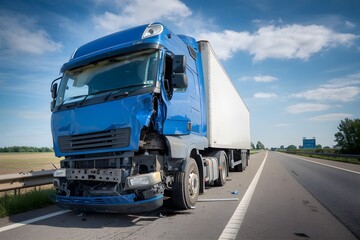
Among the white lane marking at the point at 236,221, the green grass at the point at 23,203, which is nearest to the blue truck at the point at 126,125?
the white lane marking at the point at 236,221

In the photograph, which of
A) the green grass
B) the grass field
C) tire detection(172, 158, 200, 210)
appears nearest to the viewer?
tire detection(172, 158, 200, 210)

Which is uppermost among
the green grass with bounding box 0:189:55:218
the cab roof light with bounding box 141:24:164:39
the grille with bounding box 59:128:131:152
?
the cab roof light with bounding box 141:24:164:39

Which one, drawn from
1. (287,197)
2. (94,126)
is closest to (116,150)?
(94,126)

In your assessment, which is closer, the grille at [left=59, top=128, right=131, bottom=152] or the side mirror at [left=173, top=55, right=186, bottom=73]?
Answer: the grille at [left=59, top=128, right=131, bottom=152]

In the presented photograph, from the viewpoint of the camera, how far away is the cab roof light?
17.5 feet

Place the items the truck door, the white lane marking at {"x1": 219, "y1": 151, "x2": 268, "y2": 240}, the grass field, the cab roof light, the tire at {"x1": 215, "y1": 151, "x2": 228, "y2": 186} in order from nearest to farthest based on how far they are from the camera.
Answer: the white lane marking at {"x1": 219, "y1": 151, "x2": 268, "y2": 240}, the truck door, the cab roof light, the tire at {"x1": 215, "y1": 151, "x2": 228, "y2": 186}, the grass field

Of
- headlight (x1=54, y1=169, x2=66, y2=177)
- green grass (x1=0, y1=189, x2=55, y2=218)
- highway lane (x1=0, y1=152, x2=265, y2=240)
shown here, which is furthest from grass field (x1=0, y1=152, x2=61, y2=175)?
highway lane (x1=0, y1=152, x2=265, y2=240)

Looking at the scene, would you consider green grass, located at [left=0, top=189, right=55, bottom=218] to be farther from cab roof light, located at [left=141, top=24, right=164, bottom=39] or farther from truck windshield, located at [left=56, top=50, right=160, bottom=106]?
cab roof light, located at [left=141, top=24, right=164, bottom=39]

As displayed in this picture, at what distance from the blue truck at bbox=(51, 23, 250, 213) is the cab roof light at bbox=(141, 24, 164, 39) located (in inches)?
0.8

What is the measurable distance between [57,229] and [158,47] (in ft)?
11.2

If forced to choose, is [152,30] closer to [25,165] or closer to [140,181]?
[140,181]

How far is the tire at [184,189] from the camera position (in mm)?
5215

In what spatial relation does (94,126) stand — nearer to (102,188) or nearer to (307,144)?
(102,188)

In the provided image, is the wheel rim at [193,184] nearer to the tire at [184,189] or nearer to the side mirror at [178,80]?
the tire at [184,189]
